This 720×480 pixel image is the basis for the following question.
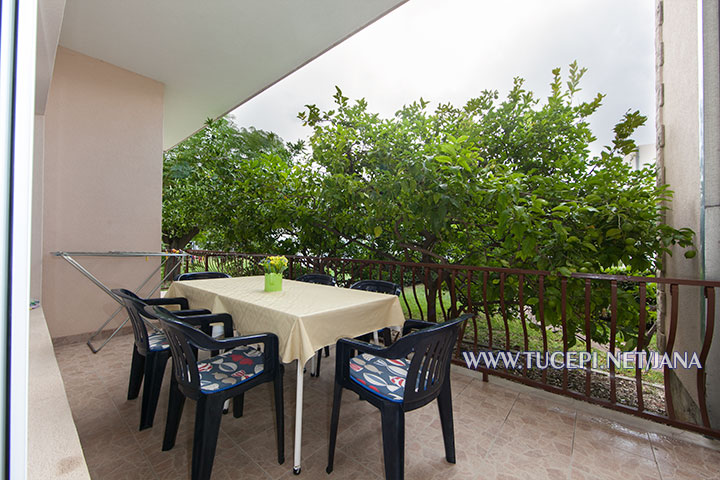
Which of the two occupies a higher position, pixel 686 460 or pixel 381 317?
pixel 381 317

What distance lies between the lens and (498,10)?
445 cm

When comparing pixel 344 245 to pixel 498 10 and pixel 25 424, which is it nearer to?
pixel 498 10

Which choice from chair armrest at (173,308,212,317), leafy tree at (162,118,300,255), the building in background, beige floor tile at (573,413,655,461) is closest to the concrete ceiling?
leafy tree at (162,118,300,255)

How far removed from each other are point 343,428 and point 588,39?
535 cm

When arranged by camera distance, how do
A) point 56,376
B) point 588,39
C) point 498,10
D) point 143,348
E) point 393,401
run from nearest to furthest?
point 393,401 → point 56,376 → point 143,348 → point 588,39 → point 498,10

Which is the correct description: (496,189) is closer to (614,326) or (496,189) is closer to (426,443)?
(614,326)

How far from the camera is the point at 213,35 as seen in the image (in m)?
Answer: 3.33

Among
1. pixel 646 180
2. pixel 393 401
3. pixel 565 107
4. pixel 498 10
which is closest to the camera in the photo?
pixel 393 401

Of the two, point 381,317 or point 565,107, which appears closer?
point 381,317

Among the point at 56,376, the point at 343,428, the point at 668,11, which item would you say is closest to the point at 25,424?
the point at 56,376

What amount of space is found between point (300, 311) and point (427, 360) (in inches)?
30.2

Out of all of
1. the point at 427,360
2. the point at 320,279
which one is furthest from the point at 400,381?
the point at 320,279

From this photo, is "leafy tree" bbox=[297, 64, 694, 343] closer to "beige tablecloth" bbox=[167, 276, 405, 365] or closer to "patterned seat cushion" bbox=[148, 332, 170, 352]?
"beige tablecloth" bbox=[167, 276, 405, 365]

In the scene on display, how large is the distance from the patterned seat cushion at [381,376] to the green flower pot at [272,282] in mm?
969
